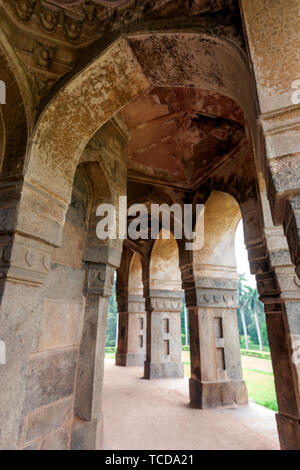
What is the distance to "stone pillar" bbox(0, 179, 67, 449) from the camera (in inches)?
72.9

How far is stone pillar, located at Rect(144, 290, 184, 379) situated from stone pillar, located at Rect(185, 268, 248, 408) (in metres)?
2.21

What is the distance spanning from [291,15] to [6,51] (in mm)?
2256

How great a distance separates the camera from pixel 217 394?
15.6 ft

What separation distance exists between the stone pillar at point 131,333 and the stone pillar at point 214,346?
4470 millimetres

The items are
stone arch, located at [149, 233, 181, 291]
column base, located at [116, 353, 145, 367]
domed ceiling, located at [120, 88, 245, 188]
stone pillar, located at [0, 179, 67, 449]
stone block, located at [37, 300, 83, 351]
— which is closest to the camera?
stone pillar, located at [0, 179, 67, 449]

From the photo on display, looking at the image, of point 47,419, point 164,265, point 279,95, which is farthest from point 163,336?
point 279,95

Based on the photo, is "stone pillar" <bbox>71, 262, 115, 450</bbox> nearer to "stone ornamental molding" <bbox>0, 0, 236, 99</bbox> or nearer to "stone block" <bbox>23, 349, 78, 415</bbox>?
"stone block" <bbox>23, 349, 78, 415</bbox>

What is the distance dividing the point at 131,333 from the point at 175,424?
18.1 feet

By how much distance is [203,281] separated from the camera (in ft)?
17.4

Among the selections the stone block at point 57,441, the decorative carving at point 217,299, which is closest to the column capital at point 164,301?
the decorative carving at point 217,299

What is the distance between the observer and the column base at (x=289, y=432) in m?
2.80

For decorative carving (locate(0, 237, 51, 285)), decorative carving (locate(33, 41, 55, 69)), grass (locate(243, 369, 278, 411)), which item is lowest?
grass (locate(243, 369, 278, 411))

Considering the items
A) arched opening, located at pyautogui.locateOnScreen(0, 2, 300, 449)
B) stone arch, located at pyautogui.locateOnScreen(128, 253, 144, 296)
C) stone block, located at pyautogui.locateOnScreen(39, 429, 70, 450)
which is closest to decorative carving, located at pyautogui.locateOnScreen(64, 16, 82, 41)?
arched opening, located at pyautogui.locateOnScreen(0, 2, 300, 449)

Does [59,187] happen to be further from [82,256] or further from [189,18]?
[189,18]
